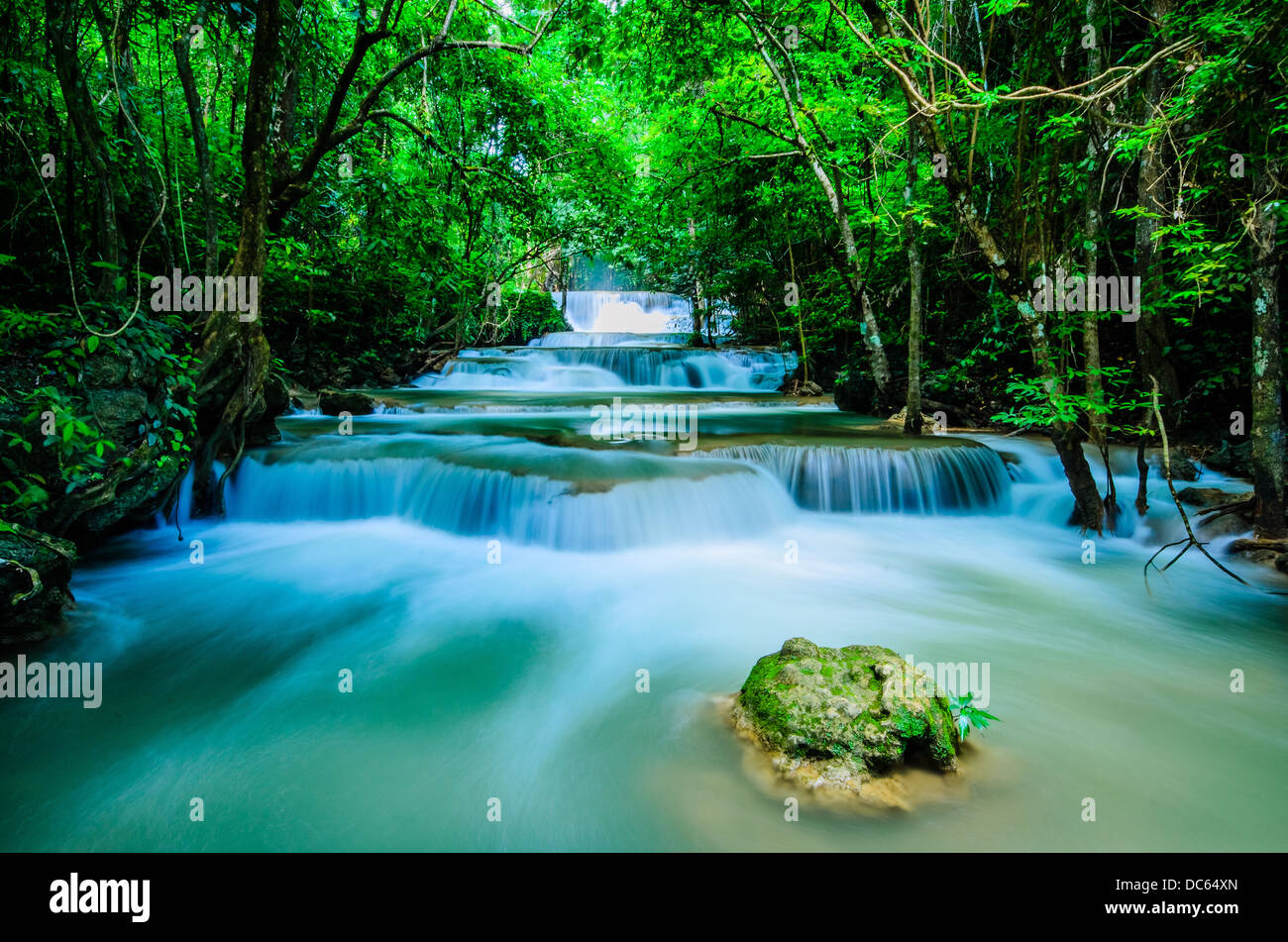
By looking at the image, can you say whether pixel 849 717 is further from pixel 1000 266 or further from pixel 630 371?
pixel 630 371

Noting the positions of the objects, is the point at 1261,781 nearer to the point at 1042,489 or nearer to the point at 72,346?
the point at 1042,489

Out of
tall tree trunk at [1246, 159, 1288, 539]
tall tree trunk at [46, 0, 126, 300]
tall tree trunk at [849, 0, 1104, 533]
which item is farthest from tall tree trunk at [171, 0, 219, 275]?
tall tree trunk at [1246, 159, 1288, 539]

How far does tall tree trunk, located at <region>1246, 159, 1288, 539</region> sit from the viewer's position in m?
4.00

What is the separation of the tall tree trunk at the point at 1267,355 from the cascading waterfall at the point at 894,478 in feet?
8.21

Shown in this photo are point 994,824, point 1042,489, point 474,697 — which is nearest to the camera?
point 994,824

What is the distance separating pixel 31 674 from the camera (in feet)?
10.7

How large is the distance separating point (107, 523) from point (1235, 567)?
9848 mm

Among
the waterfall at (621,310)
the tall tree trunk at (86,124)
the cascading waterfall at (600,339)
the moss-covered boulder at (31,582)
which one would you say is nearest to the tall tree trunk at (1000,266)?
the tall tree trunk at (86,124)

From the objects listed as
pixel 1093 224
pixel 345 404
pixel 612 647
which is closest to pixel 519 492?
pixel 612 647

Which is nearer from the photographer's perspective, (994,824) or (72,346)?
(994,824)

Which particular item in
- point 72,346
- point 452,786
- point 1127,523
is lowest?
point 452,786

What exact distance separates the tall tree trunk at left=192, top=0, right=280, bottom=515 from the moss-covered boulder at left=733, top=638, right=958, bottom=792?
5683 mm

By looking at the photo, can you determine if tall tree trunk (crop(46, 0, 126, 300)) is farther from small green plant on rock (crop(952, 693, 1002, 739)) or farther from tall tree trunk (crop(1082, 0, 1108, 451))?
tall tree trunk (crop(1082, 0, 1108, 451))

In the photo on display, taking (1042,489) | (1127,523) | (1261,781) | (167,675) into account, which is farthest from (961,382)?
(167,675)
